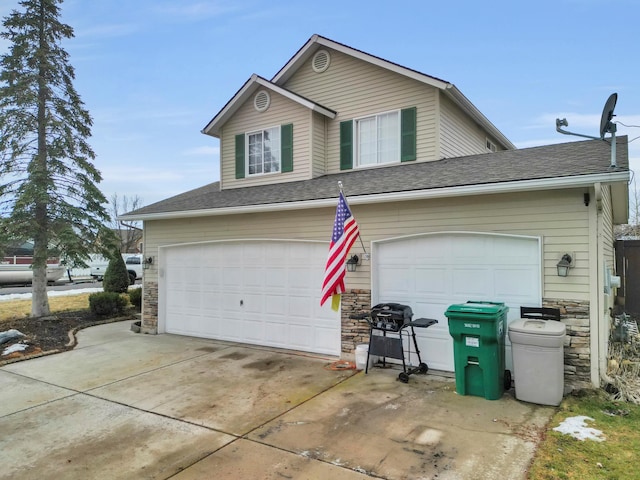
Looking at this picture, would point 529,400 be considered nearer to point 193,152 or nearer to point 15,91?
point 15,91

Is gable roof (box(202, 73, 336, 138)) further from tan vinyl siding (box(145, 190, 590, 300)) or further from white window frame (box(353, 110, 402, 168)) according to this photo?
tan vinyl siding (box(145, 190, 590, 300))

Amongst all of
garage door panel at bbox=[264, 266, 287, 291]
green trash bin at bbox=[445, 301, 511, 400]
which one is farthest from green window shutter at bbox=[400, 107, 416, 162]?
green trash bin at bbox=[445, 301, 511, 400]

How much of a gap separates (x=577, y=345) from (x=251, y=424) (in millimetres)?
4290

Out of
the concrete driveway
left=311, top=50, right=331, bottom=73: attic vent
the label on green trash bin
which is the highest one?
left=311, top=50, right=331, bottom=73: attic vent

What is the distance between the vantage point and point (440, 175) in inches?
278

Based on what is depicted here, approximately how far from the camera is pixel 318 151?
10.1m

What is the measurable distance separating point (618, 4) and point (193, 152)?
21154mm

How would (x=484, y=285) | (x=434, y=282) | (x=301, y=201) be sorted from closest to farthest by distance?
(x=484, y=285) → (x=434, y=282) → (x=301, y=201)

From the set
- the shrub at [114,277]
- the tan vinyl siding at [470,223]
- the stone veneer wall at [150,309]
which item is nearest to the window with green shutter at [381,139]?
the tan vinyl siding at [470,223]

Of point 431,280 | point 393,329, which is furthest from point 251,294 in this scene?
point 431,280

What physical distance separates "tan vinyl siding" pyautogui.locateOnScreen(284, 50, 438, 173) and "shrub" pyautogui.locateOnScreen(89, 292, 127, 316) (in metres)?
7.61

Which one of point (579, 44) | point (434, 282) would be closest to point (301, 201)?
point (434, 282)

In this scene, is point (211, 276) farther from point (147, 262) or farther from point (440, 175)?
point (440, 175)

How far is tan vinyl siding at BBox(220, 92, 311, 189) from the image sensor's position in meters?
9.95
